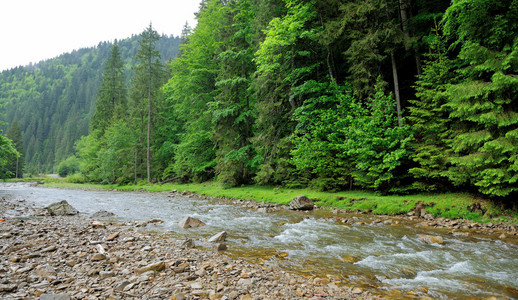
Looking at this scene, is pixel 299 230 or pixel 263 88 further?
pixel 263 88

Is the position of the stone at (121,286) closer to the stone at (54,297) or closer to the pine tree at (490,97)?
the stone at (54,297)

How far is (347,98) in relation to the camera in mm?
17953

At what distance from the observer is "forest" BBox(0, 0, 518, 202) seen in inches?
416

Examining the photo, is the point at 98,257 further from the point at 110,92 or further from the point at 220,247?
the point at 110,92

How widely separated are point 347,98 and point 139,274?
1727cm

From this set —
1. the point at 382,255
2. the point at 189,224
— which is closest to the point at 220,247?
the point at 189,224

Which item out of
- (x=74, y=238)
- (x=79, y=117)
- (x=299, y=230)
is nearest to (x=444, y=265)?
(x=299, y=230)

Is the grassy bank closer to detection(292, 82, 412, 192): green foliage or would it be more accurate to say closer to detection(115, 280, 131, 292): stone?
detection(292, 82, 412, 192): green foliage

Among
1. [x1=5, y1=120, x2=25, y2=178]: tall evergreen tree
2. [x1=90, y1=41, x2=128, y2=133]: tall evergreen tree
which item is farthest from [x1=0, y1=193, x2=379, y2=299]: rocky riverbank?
[x1=5, y1=120, x2=25, y2=178]: tall evergreen tree

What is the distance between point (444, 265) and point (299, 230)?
4.59 meters

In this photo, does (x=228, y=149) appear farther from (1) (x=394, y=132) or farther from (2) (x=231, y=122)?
(1) (x=394, y=132)

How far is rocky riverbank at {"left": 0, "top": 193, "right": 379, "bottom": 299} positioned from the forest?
10.6m

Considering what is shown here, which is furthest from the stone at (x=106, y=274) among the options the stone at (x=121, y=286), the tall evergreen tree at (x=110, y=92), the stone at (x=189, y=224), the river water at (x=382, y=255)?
the tall evergreen tree at (x=110, y=92)

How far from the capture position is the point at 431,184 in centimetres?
1380
